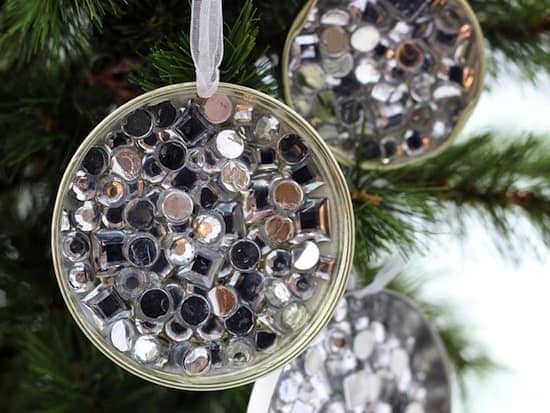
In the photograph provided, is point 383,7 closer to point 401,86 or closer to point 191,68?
point 401,86

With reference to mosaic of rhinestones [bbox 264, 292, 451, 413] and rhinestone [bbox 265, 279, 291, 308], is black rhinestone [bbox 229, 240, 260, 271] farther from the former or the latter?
mosaic of rhinestones [bbox 264, 292, 451, 413]

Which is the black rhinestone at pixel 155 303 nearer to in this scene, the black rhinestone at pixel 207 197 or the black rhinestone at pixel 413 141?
the black rhinestone at pixel 207 197

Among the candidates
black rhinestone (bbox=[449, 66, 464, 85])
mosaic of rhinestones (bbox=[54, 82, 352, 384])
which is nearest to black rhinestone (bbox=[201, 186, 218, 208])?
mosaic of rhinestones (bbox=[54, 82, 352, 384])

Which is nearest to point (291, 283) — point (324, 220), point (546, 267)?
point (324, 220)

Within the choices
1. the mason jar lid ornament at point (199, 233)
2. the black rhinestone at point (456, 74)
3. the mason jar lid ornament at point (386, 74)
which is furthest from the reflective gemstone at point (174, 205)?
the black rhinestone at point (456, 74)

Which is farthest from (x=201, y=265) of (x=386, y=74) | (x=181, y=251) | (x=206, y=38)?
(x=386, y=74)
